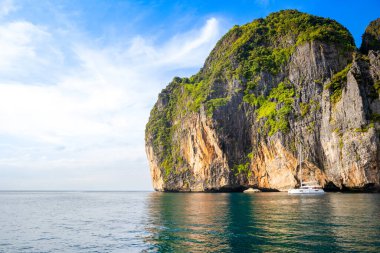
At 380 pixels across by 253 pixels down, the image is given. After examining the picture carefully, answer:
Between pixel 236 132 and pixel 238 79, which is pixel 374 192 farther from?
pixel 238 79

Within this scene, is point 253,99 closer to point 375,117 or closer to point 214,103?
point 214,103

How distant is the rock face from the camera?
74625 millimetres

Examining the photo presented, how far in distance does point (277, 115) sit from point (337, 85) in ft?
56.8

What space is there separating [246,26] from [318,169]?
66.2 meters

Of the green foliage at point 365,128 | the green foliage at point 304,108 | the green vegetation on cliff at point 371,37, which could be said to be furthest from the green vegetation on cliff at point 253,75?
the green foliage at point 365,128

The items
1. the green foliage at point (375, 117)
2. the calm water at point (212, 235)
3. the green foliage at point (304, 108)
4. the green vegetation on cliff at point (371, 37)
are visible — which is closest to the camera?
the calm water at point (212, 235)

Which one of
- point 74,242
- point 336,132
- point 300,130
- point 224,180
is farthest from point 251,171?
point 74,242

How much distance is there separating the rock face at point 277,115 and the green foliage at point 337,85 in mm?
257

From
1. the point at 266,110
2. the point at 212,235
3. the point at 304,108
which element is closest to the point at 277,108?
the point at 266,110

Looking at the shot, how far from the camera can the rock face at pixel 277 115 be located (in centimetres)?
7462

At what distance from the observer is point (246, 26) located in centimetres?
12662

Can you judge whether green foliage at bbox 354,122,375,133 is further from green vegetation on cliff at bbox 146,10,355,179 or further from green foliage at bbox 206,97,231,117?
green foliage at bbox 206,97,231,117

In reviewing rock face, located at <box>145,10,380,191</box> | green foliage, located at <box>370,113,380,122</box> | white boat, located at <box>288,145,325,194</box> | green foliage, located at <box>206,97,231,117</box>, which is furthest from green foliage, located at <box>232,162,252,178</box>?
green foliage, located at <box>370,113,380,122</box>

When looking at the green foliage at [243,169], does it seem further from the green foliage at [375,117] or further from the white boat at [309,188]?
the green foliage at [375,117]
